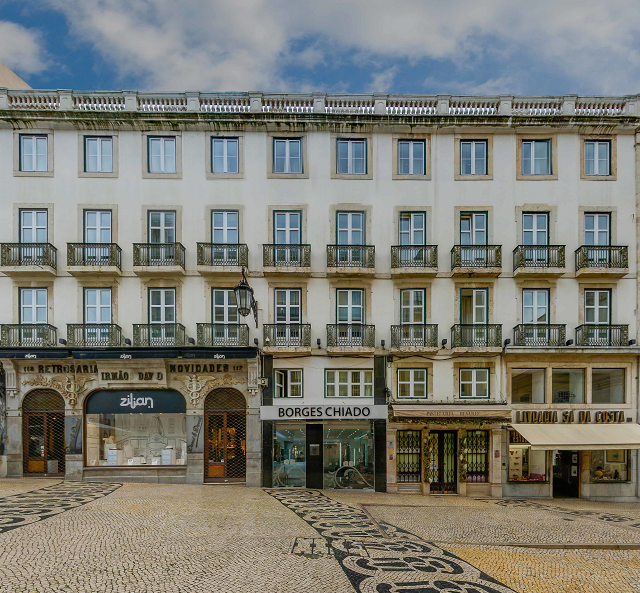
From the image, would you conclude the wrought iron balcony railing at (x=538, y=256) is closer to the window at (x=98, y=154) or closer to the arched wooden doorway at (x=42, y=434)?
the window at (x=98, y=154)

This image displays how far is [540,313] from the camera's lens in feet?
54.9

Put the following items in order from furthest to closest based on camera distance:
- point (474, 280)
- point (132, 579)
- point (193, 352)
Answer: point (474, 280)
point (193, 352)
point (132, 579)

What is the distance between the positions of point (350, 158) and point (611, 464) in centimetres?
1578

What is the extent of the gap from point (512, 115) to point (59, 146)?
1787 cm

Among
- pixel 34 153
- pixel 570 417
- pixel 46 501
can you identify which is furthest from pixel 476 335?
pixel 34 153

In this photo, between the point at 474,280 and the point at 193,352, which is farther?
A: the point at 474,280

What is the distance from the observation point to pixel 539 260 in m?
16.6

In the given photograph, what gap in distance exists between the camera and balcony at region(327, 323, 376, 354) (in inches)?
635

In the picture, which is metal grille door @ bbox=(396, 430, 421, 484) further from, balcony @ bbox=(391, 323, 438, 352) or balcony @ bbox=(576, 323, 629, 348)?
balcony @ bbox=(576, 323, 629, 348)

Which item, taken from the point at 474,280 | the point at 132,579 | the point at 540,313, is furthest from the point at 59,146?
the point at 540,313

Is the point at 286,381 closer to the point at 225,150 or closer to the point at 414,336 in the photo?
the point at 414,336

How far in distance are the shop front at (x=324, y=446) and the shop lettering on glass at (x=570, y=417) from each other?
215 inches

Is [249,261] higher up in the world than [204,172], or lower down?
lower down

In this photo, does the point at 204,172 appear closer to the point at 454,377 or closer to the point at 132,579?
the point at 454,377
